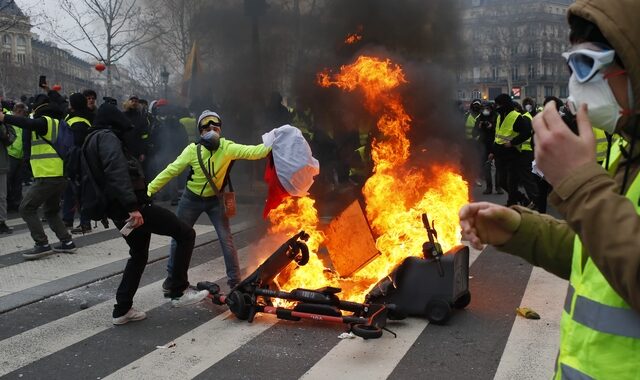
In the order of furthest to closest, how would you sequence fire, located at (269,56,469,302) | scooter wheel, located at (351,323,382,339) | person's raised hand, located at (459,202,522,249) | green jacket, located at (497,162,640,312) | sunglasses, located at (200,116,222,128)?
1. sunglasses, located at (200,116,222,128)
2. fire, located at (269,56,469,302)
3. scooter wheel, located at (351,323,382,339)
4. person's raised hand, located at (459,202,522,249)
5. green jacket, located at (497,162,640,312)

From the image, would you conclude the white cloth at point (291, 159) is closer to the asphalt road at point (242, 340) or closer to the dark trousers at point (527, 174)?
the asphalt road at point (242, 340)

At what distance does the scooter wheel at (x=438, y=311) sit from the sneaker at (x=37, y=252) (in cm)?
506

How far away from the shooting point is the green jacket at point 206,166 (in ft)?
18.5

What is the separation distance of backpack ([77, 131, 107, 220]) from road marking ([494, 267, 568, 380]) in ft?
11.2

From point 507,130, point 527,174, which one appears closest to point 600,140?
point 527,174

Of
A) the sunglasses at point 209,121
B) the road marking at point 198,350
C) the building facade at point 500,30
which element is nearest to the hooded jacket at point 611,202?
the building facade at point 500,30

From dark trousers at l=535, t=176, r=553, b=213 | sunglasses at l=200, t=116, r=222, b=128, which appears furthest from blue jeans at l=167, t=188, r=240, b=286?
dark trousers at l=535, t=176, r=553, b=213

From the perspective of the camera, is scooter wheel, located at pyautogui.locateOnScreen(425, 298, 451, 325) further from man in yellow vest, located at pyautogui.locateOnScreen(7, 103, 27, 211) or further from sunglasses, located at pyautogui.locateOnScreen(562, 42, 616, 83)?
man in yellow vest, located at pyautogui.locateOnScreen(7, 103, 27, 211)

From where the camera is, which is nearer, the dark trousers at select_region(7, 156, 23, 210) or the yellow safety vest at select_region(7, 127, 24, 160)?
the yellow safety vest at select_region(7, 127, 24, 160)

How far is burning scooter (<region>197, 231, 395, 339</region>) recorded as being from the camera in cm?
455

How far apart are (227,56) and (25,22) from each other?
12098 mm

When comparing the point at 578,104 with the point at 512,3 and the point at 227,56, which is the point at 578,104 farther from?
the point at 512,3

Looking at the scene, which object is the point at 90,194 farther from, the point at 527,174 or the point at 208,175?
the point at 527,174

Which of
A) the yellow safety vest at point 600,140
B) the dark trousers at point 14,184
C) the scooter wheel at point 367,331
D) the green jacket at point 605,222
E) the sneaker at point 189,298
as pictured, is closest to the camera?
the green jacket at point 605,222
